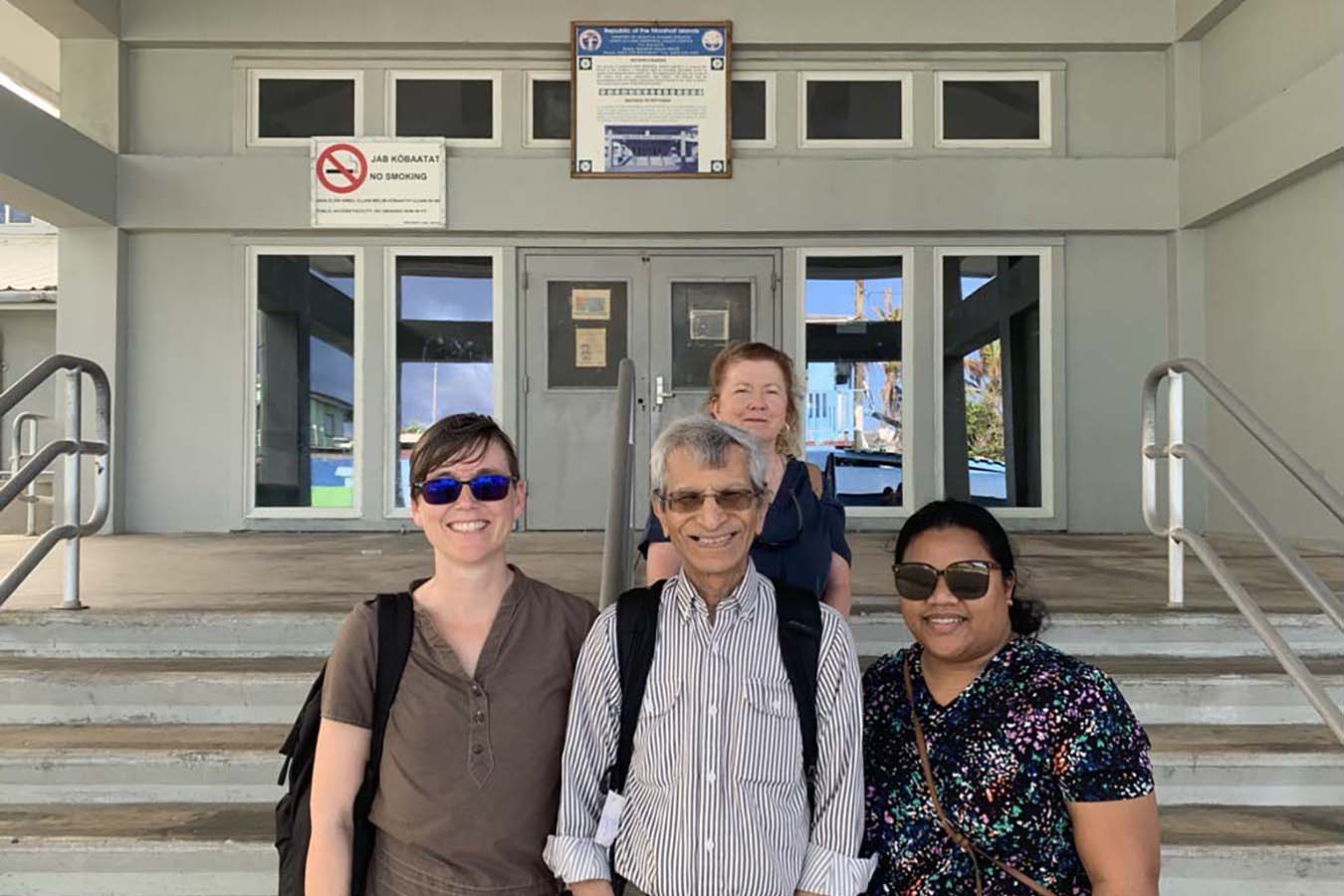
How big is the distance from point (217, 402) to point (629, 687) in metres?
6.94

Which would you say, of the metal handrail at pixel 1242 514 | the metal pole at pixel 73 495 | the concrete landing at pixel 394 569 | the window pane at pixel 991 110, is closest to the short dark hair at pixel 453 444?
the concrete landing at pixel 394 569

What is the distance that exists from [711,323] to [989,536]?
20.0 feet

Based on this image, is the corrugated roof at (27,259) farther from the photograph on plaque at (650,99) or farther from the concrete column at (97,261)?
the photograph on plaque at (650,99)

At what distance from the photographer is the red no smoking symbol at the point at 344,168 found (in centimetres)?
737

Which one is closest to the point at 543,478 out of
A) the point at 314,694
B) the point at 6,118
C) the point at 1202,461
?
the point at 6,118

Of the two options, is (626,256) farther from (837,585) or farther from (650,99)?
(837,585)

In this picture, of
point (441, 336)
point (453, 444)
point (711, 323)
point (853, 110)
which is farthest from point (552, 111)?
point (453, 444)

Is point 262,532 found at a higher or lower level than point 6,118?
lower

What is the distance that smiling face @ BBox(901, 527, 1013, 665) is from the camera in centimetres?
149

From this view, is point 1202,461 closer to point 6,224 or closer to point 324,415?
point 324,415

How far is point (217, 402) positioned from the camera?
24.5 ft

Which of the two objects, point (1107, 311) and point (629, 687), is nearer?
point (629, 687)

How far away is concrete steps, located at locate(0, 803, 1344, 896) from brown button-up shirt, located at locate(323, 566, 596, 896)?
128 centimetres

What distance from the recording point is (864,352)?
754 centimetres
